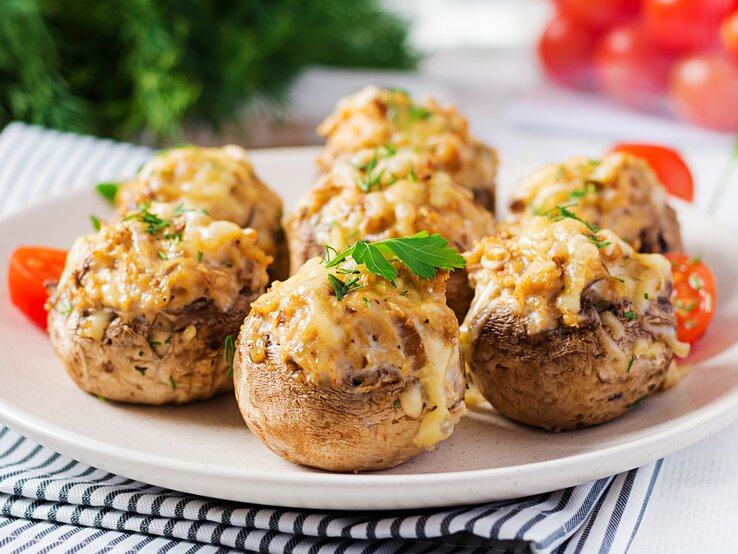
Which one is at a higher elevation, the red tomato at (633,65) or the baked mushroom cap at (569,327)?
the baked mushroom cap at (569,327)

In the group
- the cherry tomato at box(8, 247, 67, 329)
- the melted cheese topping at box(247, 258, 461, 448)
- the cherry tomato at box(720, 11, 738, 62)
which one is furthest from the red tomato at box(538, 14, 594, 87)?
the melted cheese topping at box(247, 258, 461, 448)

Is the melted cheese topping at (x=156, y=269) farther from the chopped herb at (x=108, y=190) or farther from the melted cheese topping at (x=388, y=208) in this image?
the chopped herb at (x=108, y=190)

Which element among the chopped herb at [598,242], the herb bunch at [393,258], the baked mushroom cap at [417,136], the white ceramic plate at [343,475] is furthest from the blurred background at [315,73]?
the herb bunch at [393,258]

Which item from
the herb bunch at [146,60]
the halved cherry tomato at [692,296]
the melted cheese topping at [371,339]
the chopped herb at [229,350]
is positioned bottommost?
the herb bunch at [146,60]

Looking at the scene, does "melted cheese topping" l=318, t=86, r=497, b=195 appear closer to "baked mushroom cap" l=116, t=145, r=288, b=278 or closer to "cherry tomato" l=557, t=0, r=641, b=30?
"baked mushroom cap" l=116, t=145, r=288, b=278

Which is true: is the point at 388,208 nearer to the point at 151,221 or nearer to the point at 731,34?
the point at 151,221

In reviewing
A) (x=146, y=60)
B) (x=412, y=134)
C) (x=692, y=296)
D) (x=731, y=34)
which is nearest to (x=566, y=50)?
(x=731, y=34)
